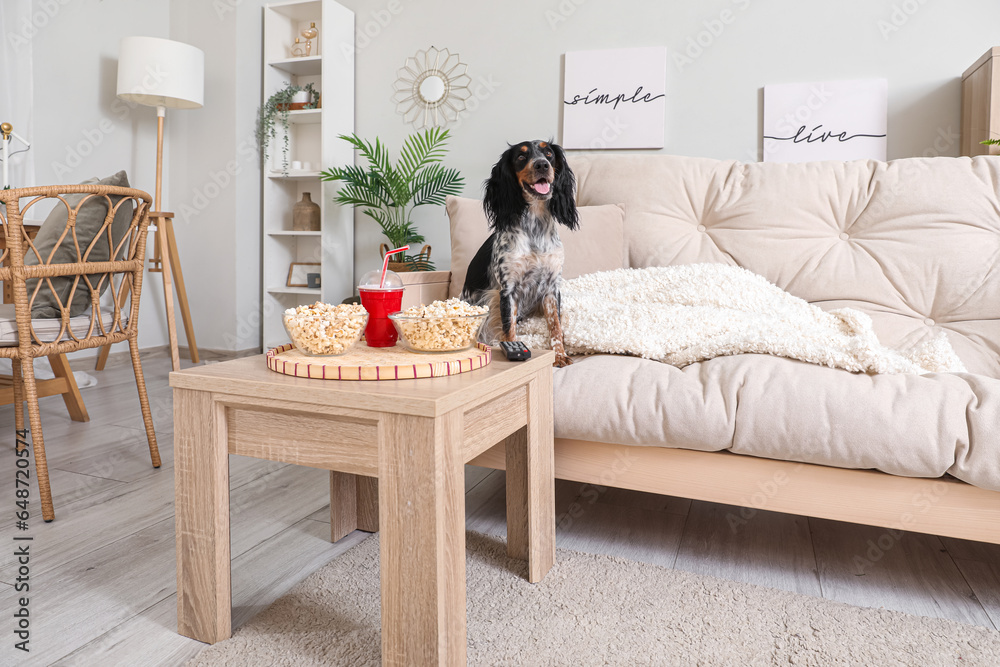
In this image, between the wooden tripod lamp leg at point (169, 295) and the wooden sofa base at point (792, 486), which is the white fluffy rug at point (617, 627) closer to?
the wooden sofa base at point (792, 486)

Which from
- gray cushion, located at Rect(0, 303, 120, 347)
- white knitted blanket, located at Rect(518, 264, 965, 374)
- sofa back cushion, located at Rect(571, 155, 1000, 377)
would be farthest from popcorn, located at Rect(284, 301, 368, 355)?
sofa back cushion, located at Rect(571, 155, 1000, 377)

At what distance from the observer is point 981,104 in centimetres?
227

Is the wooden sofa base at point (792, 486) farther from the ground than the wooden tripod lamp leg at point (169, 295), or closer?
closer

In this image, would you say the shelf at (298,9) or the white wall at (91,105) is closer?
the white wall at (91,105)

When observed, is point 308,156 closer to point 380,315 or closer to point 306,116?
point 306,116

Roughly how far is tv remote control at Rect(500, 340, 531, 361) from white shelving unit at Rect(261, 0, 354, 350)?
2.46 metres

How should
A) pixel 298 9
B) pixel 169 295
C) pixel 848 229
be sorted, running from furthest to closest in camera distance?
pixel 298 9
pixel 169 295
pixel 848 229

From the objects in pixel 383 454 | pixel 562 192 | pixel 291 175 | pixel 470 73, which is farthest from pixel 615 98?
pixel 383 454

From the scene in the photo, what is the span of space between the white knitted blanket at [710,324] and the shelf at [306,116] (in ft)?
7.36

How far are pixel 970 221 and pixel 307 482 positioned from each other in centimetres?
191

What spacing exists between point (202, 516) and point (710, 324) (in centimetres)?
108

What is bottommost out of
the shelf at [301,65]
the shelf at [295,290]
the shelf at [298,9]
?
the shelf at [295,290]

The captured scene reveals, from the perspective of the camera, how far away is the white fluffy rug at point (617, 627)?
102cm

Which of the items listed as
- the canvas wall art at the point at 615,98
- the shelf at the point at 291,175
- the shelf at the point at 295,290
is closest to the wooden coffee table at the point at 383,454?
the canvas wall art at the point at 615,98
